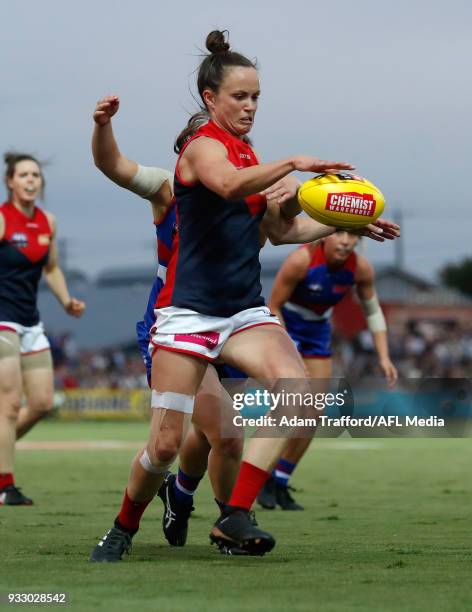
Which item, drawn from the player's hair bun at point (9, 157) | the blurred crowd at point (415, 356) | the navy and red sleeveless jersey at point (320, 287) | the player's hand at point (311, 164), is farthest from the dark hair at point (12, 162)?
the blurred crowd at point (415, 356)

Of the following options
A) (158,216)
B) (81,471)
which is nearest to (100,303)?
(81,471)

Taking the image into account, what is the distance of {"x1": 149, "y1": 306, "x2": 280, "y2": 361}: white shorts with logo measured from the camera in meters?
6.39

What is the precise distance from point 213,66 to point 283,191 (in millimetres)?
711

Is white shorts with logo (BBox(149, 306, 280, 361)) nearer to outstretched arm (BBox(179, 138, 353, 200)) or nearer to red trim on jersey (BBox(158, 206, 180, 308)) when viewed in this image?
red trim on jersey (BBox(158, 206, 180, 308))

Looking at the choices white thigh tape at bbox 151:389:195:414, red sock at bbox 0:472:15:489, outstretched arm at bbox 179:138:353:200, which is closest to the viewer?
outstretched arm at bbox 179:138:353:200

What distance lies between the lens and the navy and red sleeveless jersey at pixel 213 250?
21.2 feet

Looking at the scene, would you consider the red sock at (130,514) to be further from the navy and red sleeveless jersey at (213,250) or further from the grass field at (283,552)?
the navy and red sleeveless jersey at (213,250)

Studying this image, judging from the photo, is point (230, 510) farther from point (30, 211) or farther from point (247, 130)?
point (30, 211)

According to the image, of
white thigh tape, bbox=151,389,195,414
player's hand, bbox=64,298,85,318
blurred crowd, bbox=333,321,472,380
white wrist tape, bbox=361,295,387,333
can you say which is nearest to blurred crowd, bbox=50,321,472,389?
blurred crowd, bbox=333,321,472,380

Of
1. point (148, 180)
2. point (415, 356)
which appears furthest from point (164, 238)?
point (415, 356)

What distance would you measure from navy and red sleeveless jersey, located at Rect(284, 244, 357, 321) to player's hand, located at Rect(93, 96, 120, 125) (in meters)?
4.77

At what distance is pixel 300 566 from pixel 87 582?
1.09 meters

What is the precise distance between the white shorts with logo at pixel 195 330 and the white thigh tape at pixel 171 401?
0.69 feet

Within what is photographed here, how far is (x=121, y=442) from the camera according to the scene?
2181 centimetres
